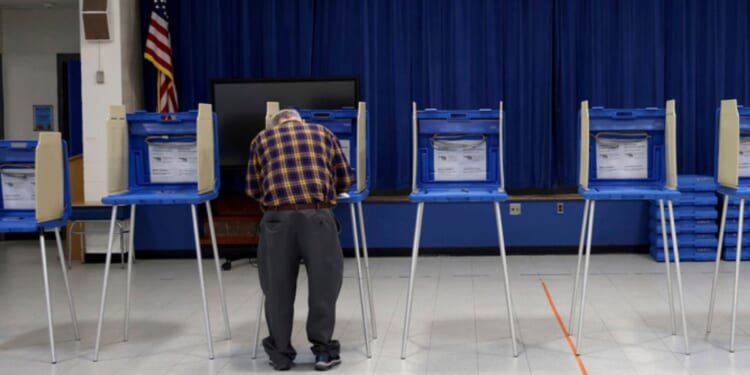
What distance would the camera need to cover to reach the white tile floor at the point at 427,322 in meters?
4.24

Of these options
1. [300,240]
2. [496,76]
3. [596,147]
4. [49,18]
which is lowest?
[300,240]

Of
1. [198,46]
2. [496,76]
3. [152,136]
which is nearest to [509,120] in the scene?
[496,76]

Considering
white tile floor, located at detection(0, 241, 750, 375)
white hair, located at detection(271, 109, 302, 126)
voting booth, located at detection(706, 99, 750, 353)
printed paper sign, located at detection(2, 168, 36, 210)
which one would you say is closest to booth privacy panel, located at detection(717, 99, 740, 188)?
voting booth, located at detection(706, 99, 750, 353)

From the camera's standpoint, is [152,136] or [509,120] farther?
[509,120]

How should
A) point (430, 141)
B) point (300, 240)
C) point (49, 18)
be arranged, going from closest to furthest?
point (300, 240)
point (430, 141)
point (49, 18)

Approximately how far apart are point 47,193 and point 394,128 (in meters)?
4.05

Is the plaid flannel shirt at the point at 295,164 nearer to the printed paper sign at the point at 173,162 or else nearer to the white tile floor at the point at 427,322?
the printed paper sign at the point at 173,162

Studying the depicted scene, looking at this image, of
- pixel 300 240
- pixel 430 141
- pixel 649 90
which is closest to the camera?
pixel 300 240

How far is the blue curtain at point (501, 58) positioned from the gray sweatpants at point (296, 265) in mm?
3905

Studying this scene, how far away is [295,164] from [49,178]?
1324mm

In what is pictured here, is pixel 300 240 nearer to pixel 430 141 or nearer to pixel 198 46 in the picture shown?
pixel 430 141

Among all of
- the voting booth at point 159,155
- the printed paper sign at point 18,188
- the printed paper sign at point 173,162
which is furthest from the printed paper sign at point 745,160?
the printed paper sign at point 18,188

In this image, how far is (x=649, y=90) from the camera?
777 cm

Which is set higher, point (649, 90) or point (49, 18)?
point (49, 18)
